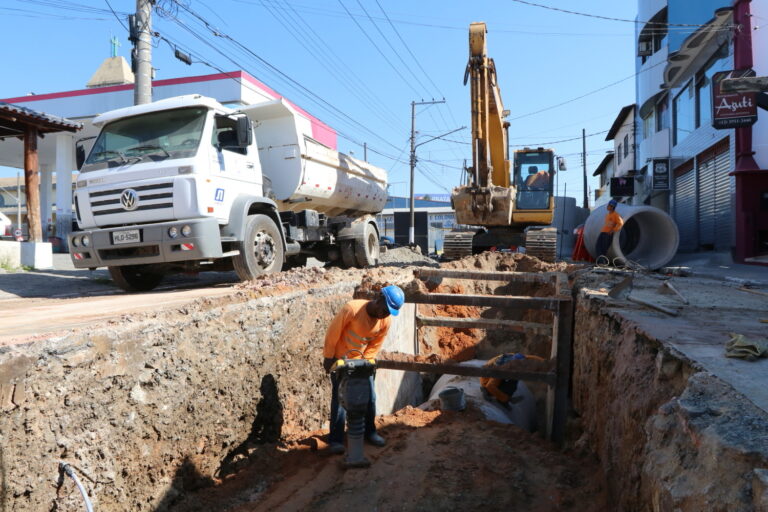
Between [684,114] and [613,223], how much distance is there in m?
9.28

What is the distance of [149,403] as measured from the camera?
3.19 meters

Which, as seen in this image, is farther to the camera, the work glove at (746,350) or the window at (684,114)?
the window at (684,114)

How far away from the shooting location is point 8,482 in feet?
7.97

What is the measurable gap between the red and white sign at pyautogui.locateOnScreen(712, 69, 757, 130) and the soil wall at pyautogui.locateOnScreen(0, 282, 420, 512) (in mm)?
10761

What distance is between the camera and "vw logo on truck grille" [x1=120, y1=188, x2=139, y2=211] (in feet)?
20.3

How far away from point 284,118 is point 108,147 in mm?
2768

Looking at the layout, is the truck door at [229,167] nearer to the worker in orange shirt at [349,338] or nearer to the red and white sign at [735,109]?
the worker in orange shirt at [349,338]

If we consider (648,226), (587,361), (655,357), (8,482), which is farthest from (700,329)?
(648,226)

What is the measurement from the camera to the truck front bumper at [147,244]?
6.00 metres

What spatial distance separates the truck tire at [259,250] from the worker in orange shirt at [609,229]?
7.27 meters

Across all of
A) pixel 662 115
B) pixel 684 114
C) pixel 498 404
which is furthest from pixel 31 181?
pixel 662 115

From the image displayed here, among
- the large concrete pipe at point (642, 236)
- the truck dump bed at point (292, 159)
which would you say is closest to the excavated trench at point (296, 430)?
the truck dump bed at point (292, 159)

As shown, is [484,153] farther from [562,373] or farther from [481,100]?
[562,373]

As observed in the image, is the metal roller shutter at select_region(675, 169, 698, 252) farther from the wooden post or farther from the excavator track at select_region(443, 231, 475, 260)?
the wooden post
